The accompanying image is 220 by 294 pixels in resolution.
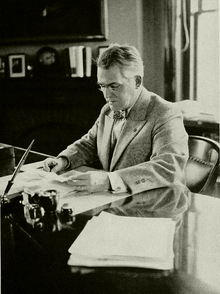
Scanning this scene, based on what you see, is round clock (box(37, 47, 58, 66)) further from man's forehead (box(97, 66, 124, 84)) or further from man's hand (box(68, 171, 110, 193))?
man's hand (box(68, 171, 110, 193))

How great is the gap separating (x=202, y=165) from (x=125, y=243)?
3.39ft

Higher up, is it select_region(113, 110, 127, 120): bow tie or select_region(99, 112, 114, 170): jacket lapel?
select_region(113, 110, 127, 120): bow tie

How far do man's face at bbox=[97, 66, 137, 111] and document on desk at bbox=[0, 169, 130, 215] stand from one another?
0.48 meters

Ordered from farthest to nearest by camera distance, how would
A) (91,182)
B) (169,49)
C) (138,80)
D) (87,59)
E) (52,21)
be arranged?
(52,21), (87,59), (169,49), (138,80), (91,182)

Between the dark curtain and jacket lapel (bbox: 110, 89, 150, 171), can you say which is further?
the dark curtain

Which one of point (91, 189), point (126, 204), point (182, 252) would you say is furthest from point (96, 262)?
point (91, 189)

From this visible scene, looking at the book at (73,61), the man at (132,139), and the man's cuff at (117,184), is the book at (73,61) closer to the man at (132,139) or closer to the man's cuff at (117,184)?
the man at (132,139)

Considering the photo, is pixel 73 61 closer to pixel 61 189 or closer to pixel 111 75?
pixel 111 75

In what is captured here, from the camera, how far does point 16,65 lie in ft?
12.3

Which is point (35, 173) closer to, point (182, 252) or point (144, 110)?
point (144, 110)

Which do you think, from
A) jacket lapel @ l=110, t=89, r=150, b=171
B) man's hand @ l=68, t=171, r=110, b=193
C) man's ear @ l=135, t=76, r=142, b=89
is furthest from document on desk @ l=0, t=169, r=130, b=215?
man's ear @ l=135, t=76, r=142, b=89

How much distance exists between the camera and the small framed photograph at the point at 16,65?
12.2 ft

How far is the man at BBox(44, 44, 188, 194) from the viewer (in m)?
1.50

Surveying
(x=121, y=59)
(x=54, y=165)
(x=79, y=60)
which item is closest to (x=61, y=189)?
(x=54, y=165)
